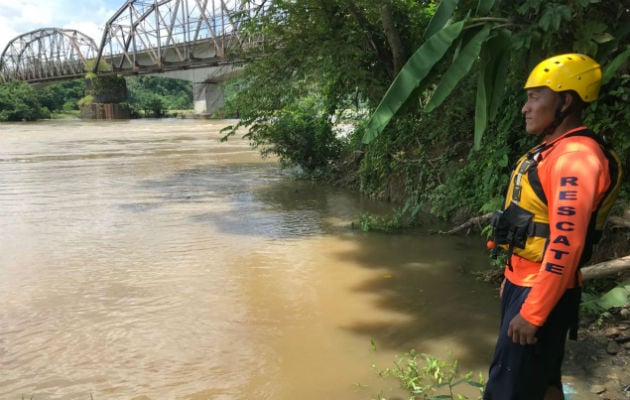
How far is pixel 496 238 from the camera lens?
2.03 metres

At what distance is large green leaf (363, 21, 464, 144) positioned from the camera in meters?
3.55

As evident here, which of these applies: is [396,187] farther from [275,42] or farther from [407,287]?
[407,287]

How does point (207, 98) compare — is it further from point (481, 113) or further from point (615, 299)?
point (615, 299)

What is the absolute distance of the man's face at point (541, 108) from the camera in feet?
6.31

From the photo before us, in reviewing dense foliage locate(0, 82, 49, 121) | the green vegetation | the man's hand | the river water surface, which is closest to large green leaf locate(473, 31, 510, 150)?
the river water surface

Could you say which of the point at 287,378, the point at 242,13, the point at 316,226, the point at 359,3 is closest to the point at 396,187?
the point at 316,226

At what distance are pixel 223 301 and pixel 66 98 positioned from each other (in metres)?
88.5

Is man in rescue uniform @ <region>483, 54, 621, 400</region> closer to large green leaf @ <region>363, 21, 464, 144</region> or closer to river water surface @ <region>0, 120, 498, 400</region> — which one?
river water surface @ <region>0, 120, 498, 400</region>

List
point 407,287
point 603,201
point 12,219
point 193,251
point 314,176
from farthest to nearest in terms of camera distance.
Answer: point 314,176 < point 12,219 < point 193,251 < point 407,287 < point 603,201

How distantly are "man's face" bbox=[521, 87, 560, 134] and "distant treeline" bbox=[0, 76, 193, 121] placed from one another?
60372mm

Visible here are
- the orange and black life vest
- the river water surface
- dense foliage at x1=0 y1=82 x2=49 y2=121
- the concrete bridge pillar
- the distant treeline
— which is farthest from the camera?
the concrete bridge pillar

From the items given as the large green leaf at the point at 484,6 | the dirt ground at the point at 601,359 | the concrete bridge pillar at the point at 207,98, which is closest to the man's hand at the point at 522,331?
the dirt ground at the point at 601,359

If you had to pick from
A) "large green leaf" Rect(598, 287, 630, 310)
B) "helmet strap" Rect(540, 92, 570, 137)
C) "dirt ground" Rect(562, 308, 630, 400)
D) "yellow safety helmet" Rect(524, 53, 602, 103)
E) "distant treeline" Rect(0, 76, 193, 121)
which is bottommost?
"dirt ground" Rect(562, 308, 630, 400)

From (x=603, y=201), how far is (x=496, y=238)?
392 millimetres
